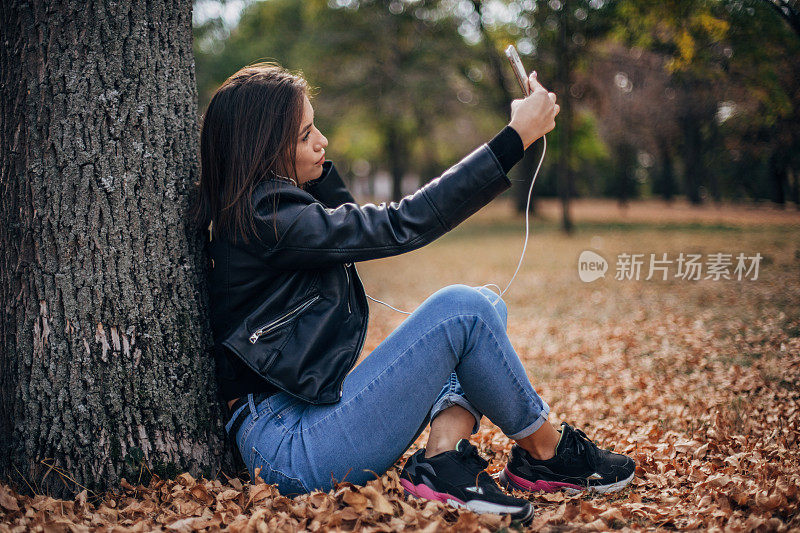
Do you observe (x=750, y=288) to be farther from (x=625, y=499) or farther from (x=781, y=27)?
(x=625, y=499)

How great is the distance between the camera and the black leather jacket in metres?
1.97

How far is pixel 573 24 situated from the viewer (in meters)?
14.9

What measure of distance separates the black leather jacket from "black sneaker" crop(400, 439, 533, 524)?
16.3 inches

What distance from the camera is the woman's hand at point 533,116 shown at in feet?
6.76

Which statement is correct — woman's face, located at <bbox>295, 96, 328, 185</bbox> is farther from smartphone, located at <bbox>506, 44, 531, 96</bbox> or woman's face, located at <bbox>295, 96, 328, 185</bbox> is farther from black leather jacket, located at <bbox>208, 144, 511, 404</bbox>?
smartphone, located at <bbox>506, 44, 531, 96</bbox>

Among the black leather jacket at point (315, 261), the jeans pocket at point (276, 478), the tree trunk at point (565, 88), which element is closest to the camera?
the black leather jacket at point (315, 261)

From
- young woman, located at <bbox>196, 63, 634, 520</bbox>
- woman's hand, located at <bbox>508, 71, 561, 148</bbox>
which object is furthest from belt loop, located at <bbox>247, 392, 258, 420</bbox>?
woman's hand, located at <bbox>508, 71, 561, 148</bbox>

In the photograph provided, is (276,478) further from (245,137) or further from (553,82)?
(553,82)

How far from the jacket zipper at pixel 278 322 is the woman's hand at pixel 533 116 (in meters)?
0.92

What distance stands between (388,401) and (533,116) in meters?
1.10

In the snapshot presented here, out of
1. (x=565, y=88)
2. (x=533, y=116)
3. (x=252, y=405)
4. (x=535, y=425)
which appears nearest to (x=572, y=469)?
(x=535, y=425)

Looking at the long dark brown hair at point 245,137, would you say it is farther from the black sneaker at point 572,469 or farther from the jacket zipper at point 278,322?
the black sneaker at point 572,469

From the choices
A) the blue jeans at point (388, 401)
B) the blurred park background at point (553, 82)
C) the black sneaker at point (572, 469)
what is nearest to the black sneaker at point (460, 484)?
the blue jeans at point (388, 401)

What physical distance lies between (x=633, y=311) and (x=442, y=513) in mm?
5505
